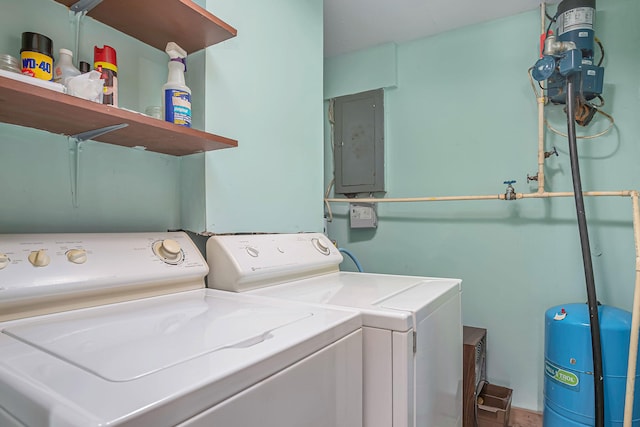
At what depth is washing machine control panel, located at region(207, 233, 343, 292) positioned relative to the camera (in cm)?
→ 115

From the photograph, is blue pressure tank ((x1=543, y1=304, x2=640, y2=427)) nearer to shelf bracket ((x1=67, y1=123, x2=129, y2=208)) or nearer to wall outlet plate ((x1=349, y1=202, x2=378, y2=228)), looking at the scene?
wall outlet plate ((x1=349, y1=202, x2=378, y2=228))

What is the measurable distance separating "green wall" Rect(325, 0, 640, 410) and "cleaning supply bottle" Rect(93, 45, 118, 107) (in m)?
1.70

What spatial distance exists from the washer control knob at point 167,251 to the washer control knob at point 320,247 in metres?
0.61

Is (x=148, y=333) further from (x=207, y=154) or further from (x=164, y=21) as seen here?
Result: (x=164, y=21)

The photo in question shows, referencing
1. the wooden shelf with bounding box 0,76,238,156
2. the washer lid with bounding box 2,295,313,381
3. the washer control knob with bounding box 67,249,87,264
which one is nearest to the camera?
the washer lid with bounding box 2,295,313,381

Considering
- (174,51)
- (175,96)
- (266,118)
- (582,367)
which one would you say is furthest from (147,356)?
(582,367)

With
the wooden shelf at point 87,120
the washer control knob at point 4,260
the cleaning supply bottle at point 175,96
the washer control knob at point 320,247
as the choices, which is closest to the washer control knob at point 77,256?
the washer control knob at point 4,260

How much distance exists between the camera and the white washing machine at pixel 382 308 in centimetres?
85

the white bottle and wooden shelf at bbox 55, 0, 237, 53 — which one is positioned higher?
wooden shelf at bbox 55, 0, 237, 53

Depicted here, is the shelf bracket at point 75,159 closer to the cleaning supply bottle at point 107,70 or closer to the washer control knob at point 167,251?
the cleaning supply bottle at point 107,70

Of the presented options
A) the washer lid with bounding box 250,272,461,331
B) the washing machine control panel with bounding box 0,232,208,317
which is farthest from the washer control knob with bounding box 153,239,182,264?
the washer lid with bounding box 250,272,461,331

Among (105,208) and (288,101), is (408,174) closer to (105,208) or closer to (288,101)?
(288,101)

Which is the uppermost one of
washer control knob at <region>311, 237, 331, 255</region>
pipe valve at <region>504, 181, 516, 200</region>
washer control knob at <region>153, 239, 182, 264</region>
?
pipe valve at <region>504, 181, 516, 200</region>

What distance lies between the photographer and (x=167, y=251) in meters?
1.09
